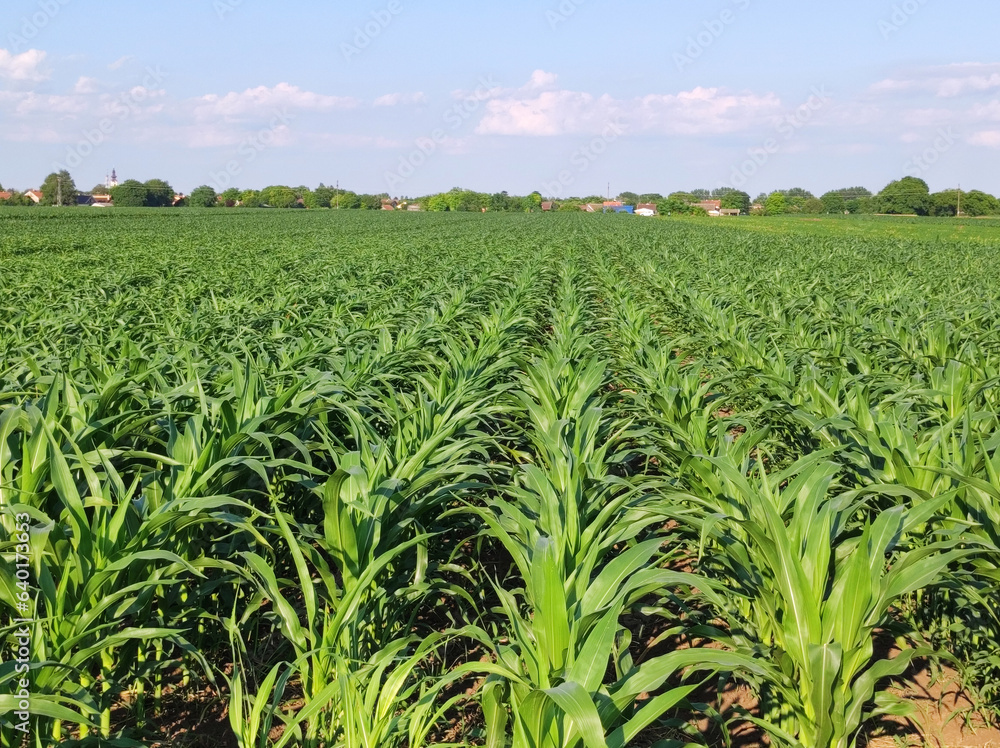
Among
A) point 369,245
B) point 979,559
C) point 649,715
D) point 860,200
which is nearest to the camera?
point 649,715

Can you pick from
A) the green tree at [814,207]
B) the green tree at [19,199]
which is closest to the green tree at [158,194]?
the green tree at [19,199]

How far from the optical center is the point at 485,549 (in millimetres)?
3637

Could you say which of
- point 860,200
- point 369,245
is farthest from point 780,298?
point 860,200

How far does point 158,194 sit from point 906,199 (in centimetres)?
9388

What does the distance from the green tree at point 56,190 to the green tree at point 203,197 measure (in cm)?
1351

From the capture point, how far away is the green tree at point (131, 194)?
8806 cm

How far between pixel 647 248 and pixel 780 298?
10.8m

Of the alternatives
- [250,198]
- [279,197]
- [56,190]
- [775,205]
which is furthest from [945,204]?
[56,190]

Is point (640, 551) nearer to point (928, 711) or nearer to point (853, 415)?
point (928, 711)

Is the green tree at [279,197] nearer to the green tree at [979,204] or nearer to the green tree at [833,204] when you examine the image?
the green tree at [833,204]

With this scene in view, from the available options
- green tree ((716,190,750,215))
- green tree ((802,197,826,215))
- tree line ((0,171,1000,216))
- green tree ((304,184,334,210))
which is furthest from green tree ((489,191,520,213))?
green tree ((802,197,826,215))

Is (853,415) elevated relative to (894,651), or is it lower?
elevated

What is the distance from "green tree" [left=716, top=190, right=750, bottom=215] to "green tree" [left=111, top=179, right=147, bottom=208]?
84.9 metres
